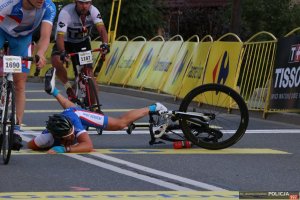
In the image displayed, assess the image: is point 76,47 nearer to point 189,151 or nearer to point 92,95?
point 92,95

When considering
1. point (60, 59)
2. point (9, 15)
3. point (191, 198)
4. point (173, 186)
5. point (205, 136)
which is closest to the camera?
point (191, 198)

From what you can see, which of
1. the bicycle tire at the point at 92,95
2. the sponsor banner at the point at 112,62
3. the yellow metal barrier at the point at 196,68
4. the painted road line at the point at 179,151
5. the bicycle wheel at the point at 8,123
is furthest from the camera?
the sponsor banner at the point at 112,62

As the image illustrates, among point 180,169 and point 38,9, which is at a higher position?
point 38,9

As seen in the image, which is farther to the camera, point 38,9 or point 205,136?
point 205,136

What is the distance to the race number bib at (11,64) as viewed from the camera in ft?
28.3

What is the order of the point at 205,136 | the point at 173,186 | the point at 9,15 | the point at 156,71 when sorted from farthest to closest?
the point at 156,71, the point at 205,136, the point at 9,15, the point at 173,186

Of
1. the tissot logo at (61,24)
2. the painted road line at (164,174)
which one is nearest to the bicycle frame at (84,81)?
the tissot logo at (61,24)

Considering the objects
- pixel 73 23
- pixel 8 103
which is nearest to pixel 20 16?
pixel 8 103

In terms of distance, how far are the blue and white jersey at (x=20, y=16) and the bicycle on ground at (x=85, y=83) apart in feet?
8.08

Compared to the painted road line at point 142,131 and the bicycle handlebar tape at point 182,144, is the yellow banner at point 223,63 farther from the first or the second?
the bicycle handlebar tape at point 182,144

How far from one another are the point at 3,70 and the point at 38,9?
908 millimetres

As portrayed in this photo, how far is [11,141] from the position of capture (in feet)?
28.1

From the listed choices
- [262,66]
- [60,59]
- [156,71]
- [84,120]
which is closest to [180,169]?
[84,120]

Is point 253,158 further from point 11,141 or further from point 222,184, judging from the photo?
point 11,141
